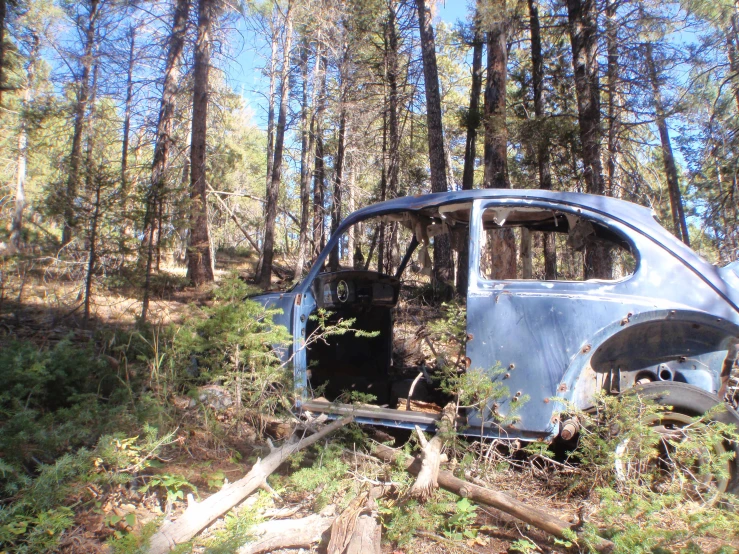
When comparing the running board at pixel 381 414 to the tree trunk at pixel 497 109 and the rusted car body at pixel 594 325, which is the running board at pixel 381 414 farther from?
the tree trunk at pixel 497 109

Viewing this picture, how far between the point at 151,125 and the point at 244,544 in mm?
12482

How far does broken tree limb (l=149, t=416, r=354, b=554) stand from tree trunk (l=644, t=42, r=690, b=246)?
30.2 feet

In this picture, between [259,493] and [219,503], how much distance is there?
45 centimetres

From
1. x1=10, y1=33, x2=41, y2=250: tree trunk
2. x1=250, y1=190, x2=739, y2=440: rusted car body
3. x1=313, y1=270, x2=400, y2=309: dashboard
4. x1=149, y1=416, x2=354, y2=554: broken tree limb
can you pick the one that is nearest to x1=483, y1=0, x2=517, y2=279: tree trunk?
x1=313, y1=270, x2=400, y2=309: dashboard

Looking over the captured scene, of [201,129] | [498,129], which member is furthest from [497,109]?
[201,129]

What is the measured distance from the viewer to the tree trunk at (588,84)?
10320mm

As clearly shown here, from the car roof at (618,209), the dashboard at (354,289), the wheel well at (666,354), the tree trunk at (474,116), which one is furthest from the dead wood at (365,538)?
the tree trunk at (474,116)

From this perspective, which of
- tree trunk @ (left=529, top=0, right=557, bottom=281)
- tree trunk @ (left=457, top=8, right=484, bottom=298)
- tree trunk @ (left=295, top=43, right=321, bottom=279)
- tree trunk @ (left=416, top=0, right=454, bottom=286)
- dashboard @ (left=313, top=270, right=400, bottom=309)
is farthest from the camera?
tree trunk @ (left=295, top=43, right=321, bottom=279)

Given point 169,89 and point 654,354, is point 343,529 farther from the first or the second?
point 169,89

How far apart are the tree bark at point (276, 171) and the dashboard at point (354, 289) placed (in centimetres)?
987

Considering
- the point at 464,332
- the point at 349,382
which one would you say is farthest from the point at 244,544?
the point at 349,382

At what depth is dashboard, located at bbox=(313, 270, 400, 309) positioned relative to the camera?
5.07 meters

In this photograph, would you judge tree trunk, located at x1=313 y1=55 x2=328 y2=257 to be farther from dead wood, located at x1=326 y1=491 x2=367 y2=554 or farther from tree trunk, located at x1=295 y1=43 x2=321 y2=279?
dead wood, located at x1=326 y1=491 x2=367 y2=554

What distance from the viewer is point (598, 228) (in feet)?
13.9
